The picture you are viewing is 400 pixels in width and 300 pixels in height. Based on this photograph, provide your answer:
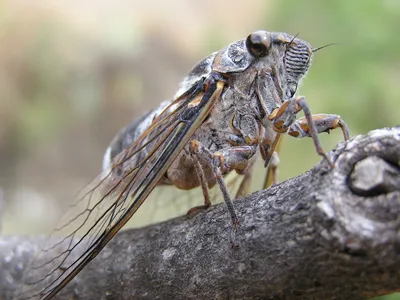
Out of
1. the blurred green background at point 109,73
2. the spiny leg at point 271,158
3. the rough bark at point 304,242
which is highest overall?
the blurred green background at point 109,73

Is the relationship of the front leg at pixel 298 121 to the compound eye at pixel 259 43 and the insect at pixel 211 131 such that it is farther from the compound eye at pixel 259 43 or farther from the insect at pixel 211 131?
the compound eye at pixel 259 43

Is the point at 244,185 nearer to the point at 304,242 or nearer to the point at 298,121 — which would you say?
the point at 298,121

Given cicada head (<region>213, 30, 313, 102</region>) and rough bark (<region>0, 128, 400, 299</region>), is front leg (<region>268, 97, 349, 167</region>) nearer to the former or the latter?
cicada head (<region>213, 30, 313, 102</region>)

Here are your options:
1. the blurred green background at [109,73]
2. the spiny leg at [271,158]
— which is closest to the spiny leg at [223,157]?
the spiny leg at [271,158]

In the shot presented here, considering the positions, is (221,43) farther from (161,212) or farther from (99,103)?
(161,212)

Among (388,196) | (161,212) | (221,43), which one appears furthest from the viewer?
(221,43)

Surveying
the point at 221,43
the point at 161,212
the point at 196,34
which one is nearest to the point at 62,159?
the point at 221,43
